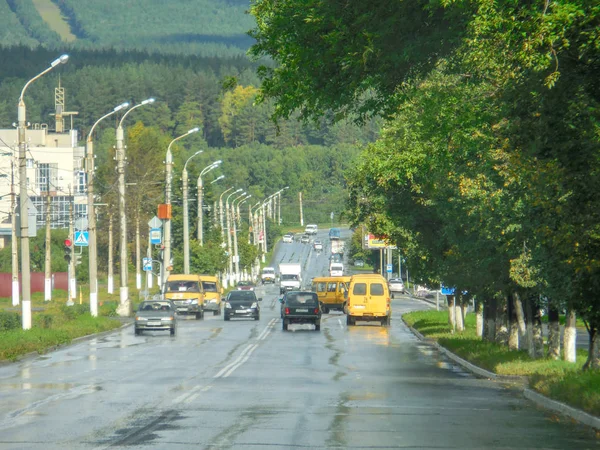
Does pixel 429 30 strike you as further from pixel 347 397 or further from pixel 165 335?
pixel 165 335

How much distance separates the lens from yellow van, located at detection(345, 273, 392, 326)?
5334 cm

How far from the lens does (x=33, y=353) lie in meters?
32.3

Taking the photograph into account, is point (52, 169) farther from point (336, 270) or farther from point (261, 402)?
point (261, 402)

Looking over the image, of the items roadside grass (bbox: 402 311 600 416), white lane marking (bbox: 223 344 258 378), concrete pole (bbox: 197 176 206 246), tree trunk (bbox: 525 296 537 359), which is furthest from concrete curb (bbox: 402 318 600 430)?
concrete pole (bbox: 197 176 206 246)

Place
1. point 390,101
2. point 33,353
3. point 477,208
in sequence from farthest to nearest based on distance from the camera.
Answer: point 33,353
point 477,208
point 390,101

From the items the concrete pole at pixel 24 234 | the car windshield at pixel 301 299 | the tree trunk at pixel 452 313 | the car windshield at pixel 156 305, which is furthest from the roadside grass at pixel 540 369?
the concrete pole at pixel 24 234

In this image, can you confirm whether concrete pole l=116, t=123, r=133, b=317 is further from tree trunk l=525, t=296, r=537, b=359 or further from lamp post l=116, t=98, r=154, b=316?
tree trunk l=525, t=296, r=537, b=359

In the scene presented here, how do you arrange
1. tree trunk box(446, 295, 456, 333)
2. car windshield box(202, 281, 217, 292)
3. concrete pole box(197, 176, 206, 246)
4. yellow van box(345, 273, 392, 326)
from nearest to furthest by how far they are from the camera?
1. tree trunk box(446, 295, 456, 333)
2. yellow van box(345, 273, 392, 326)
3. car windshield box(202, 281, 217, 292)
4. concrete pole box(197, 176, 206, 246)

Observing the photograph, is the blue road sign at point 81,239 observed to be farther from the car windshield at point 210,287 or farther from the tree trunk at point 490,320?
the tree trunk at point 490,320

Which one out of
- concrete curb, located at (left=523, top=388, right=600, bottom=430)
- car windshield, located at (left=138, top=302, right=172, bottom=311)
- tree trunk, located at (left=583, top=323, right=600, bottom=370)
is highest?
car windshield, located at (left=138, top=302, right=172, bottom=311)

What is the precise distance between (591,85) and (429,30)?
435 centimetres

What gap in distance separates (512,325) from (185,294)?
32286 mm

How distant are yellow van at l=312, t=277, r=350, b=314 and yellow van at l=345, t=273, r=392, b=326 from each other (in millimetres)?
18532

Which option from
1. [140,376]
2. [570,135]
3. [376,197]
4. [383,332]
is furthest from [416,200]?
[570,135]
